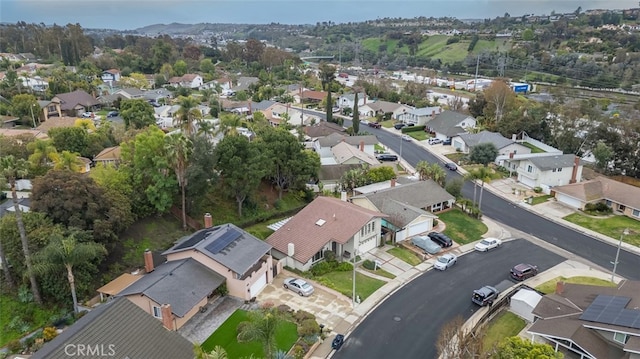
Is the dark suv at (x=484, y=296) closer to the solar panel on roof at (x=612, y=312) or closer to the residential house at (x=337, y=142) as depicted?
the solar panel on roof at (x=612, y=312)

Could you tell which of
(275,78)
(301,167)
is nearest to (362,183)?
(301,167)

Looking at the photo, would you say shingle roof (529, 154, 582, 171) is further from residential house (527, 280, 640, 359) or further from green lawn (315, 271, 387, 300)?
green lawn (315, 271, 387, 300)

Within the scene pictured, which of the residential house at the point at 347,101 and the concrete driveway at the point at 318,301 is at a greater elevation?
the residential house at the point at 347,101

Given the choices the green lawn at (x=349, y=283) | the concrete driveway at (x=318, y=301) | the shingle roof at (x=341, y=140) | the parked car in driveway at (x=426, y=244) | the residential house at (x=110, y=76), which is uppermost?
the residential house at (x=110, y=76)

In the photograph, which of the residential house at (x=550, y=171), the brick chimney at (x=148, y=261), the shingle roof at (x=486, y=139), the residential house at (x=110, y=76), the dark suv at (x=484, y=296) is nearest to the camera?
the dark suv at (x=484, y=296)

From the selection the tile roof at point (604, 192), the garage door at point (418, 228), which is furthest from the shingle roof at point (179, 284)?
the tile roof at point (604, 192)

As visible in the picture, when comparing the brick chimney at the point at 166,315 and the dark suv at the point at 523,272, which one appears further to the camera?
the dark suv at the point at 523,272

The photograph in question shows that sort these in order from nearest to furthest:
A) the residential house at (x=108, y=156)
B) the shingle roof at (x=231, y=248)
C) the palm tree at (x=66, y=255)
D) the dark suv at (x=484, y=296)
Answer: the palm tree at (x=66, y=255) < the dark suv at (x=484, y=296) < the shingle roof at (x=231, y=248) < the residential house at (x=108, y=156)

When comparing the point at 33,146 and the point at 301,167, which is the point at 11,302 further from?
the point at 301,167
